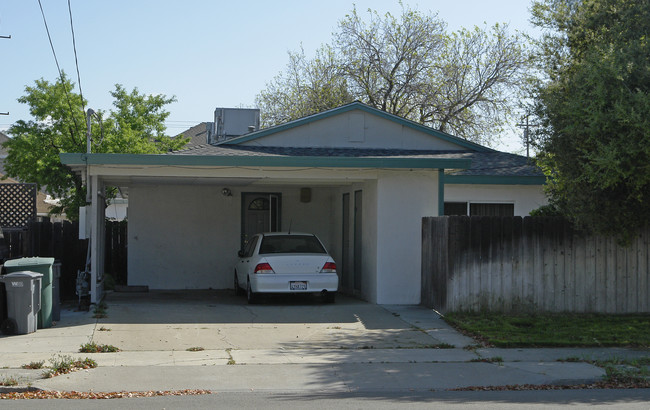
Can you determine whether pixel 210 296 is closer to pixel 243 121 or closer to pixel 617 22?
pixel 243 121

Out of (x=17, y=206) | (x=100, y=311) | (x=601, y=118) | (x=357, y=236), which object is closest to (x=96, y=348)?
(x=100, y=311)

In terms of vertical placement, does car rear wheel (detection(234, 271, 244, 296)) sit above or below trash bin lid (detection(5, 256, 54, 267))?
below

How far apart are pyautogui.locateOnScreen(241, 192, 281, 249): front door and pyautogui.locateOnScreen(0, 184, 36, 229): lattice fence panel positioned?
5367mm

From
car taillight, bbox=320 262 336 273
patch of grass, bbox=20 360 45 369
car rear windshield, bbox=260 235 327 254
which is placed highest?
car rear windshield, bbox=260 235 327 254

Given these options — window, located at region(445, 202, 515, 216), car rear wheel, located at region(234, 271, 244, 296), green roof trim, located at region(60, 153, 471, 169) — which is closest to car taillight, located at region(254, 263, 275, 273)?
green roof trim, located at region(60, 153, 471, 169)

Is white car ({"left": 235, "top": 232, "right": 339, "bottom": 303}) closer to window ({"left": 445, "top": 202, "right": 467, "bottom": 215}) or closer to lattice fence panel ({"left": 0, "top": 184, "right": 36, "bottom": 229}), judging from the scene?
window ({"left": 445, "top": 202, "right": 467, "bottom": 215})

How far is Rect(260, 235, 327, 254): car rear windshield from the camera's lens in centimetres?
1496

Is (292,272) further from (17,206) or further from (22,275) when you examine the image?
(17,206)

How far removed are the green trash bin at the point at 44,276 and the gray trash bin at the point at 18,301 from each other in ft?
1.57

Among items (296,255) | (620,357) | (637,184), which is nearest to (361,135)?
(296,255)

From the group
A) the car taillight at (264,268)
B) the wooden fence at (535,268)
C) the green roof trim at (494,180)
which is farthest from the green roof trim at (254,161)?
the green roof trim at (494,180)

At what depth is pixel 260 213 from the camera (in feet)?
63.6

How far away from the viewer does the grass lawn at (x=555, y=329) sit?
433 inches

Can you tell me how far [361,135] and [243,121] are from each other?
23.0 ft
